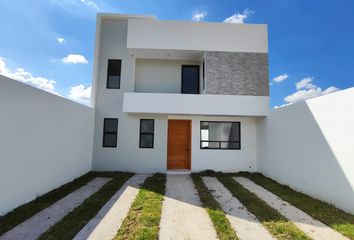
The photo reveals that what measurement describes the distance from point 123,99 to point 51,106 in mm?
3265

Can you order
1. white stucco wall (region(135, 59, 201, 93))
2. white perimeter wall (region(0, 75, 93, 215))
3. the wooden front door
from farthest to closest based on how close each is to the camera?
white stucco wall (region(135, 59, 201, 93)) → the wooden front door → white perimeter wall (region(0, 75, 93, 215))

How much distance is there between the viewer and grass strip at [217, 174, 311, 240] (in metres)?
3.54

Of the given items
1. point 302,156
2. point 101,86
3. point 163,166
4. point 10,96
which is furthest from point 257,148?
point 10,96

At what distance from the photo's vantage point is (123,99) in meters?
Answer: 8.65

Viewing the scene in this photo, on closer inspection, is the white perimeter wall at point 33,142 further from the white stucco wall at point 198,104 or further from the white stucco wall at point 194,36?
the white stucco wall at point 194,36

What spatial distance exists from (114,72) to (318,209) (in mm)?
9010

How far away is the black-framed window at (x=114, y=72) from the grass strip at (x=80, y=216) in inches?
189

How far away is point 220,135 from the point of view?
941cm

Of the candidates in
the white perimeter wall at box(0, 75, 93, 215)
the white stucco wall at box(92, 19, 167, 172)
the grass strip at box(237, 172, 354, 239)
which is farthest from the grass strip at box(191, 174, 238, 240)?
the white perimeter wall at box(0, 75, 93, 215)

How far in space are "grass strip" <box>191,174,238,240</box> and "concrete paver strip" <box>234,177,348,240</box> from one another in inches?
53.9

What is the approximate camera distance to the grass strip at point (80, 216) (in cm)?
341

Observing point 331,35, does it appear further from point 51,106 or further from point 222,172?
point 51,106

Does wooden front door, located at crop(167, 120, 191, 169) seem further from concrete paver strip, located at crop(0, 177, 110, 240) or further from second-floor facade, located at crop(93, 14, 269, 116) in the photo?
concrete paver strip, located at crop(0, 177, 110, 240)

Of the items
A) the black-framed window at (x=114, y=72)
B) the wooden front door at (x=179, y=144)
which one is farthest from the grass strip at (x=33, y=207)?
the black-framed window at (x=114, y=72)
